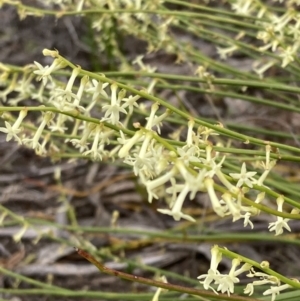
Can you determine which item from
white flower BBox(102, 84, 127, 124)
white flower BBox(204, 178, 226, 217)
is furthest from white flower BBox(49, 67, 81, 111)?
white flower BBox(204, 178, 226, 217)

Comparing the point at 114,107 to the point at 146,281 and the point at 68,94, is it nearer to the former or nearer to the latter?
the point at 68,94

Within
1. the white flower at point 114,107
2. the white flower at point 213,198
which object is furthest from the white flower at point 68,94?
the white flower at point 213,198

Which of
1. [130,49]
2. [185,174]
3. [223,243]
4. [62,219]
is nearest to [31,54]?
[130,49]

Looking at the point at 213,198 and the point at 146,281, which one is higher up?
the point at 213,198

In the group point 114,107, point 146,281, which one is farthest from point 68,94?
point 146,281

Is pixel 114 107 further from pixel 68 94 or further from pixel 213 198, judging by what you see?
pixel 213 198

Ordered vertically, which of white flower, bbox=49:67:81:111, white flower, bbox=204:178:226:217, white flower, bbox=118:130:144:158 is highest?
white flower, bbox=204:178:226:217

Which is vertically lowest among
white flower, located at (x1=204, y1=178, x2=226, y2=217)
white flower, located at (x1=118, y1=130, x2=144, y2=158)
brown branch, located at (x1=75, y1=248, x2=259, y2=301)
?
brown branch, located at (x1=75, y1=248, x2=259, y2=301)

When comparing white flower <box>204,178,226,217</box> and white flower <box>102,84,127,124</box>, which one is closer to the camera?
white flower <box>204,178,226,217</box>

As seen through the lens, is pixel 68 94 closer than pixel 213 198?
No

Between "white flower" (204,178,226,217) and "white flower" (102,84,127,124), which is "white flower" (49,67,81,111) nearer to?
"white flower" (102,84,127,124)

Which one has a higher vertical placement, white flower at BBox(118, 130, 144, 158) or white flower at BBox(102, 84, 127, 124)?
white flower at BBox(118, 130, 144, 158)
